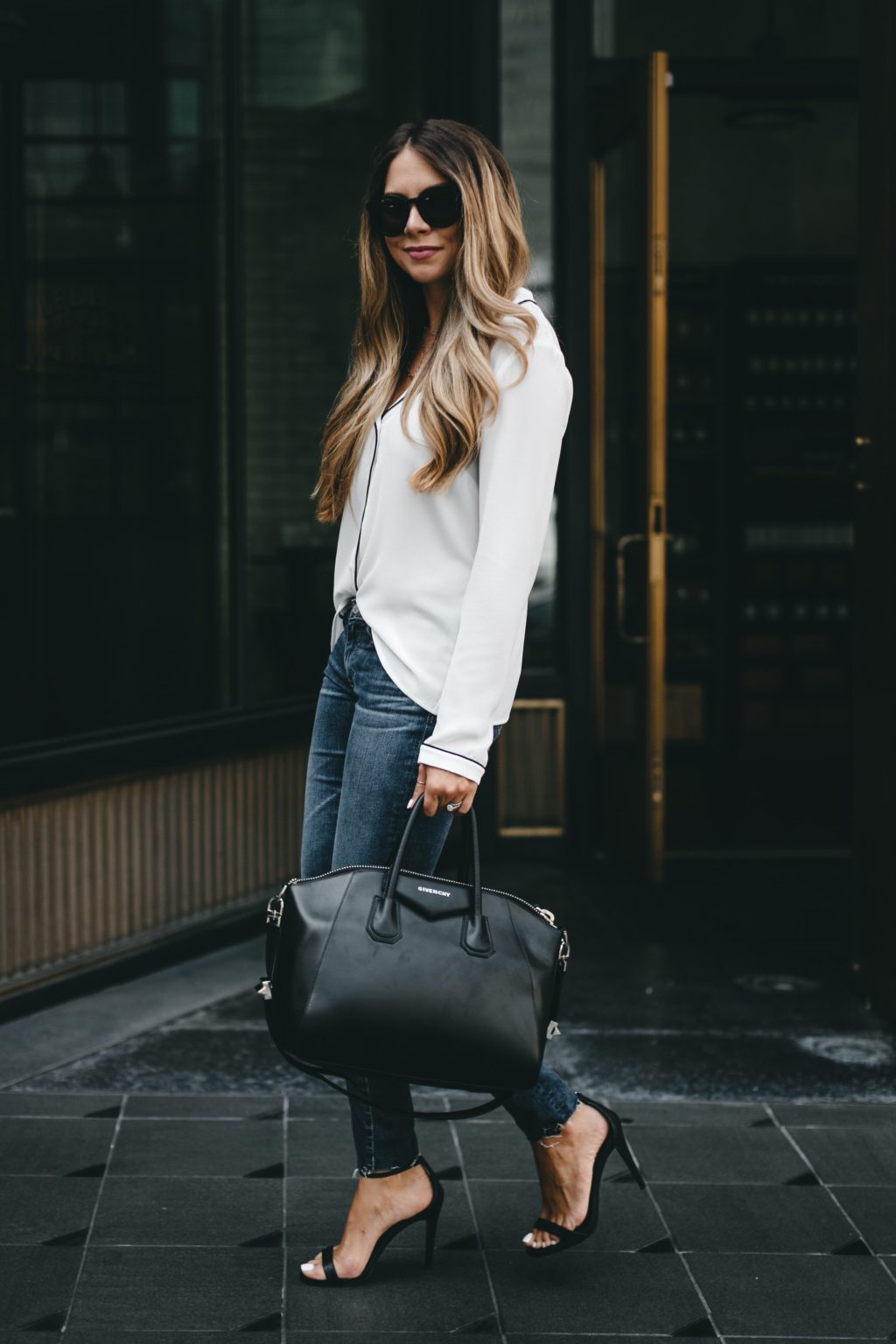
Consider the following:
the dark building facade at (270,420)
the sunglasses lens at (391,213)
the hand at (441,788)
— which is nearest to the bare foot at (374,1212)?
the hand at (441,788)

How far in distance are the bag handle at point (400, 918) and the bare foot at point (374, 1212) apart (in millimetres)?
588

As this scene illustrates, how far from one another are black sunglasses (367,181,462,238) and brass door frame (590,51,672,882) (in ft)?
10.2

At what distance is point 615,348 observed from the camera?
20.1 feet

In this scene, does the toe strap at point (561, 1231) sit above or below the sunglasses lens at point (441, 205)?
below

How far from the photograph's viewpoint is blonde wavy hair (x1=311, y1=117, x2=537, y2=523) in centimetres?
257

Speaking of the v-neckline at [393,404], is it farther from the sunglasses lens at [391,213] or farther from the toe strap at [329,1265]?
the toe strap at [329,1265]

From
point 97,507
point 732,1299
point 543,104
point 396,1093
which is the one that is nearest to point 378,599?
point 396,1093

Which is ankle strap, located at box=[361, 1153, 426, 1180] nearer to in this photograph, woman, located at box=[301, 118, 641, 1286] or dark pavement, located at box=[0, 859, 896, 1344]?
woman, located at box=[301, 118, 641, 1286]

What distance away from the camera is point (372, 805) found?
2697mm

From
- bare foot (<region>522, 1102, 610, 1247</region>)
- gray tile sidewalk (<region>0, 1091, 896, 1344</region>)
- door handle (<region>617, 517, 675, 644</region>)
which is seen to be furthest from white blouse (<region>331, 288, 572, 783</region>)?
door handle (<region>617, 517, 675, 644</region>)

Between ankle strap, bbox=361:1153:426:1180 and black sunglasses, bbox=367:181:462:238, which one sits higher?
black sunglasses, bbox=367:181:462:238

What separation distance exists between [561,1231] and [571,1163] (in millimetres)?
127

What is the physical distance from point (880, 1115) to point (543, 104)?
12.7ft

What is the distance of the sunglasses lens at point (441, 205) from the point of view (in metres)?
2.63
